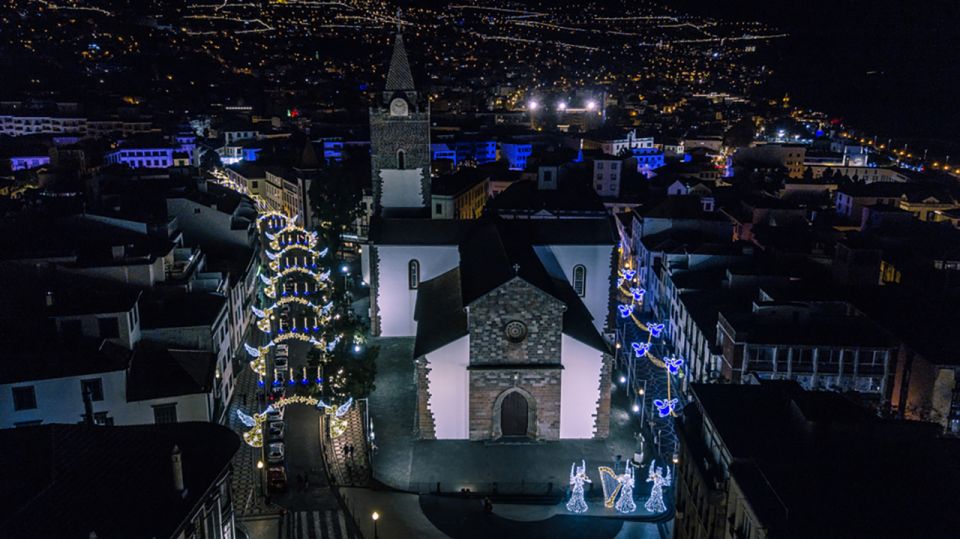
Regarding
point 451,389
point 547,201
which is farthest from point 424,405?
point 547,201

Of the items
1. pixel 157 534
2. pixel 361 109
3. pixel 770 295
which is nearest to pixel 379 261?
pixel 770 295

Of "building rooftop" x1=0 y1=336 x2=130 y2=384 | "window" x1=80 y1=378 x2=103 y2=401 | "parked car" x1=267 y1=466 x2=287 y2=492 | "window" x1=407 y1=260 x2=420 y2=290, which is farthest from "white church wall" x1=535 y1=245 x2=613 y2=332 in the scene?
"window" x1=80 y1=378 x2=103 y2=401

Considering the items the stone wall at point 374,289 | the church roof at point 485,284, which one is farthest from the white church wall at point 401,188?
the church roof at point 485,284

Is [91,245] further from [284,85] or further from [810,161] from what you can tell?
[284,85]

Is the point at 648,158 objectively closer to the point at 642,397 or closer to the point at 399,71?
the point at 399,71

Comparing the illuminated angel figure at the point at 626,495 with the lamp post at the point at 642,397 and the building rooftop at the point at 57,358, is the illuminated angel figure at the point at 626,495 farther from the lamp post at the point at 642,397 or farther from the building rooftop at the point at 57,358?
the building rooftop at the point at 57,358
